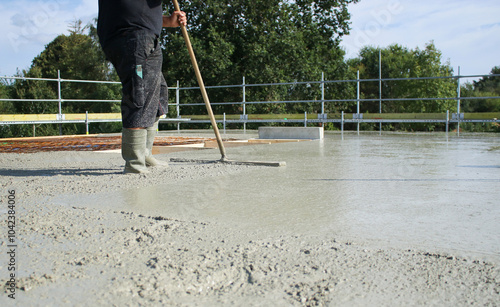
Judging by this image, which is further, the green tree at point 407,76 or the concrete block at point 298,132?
the green tree at point 407,76

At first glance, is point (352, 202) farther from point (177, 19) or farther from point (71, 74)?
point (71, 74)

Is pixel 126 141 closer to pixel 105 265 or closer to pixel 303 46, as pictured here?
pixel 105 265

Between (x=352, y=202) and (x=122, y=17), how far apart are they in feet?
7.06

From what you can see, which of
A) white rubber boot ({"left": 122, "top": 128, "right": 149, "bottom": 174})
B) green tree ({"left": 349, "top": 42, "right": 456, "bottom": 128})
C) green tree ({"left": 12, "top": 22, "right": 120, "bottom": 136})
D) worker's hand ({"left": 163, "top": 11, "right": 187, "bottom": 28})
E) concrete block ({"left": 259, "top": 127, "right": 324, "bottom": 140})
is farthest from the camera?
green tree ({"left": 349, "top": 42, "right": 456, "bottom": 128})

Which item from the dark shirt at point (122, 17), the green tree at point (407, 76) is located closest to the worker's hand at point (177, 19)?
the dark shirt at point (122, 17)

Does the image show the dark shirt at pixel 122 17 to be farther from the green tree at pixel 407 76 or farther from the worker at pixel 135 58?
the green tree at pixel 407 76

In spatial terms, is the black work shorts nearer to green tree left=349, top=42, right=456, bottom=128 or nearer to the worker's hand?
the worker's hand

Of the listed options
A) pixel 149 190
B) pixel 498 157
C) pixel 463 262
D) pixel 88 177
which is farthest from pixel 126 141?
pixel 498 157

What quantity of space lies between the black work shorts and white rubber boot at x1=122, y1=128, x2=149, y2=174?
61 millimetres

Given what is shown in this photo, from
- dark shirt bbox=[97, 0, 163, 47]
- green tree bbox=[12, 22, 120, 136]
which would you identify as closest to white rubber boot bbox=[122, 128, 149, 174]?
dark shirt bbox=[97, 0, 163, 47]

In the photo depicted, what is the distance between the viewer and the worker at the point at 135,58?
345 cm

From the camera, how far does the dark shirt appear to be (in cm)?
343

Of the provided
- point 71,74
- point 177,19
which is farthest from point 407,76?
point 177,19

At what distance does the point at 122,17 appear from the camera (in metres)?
3.43
